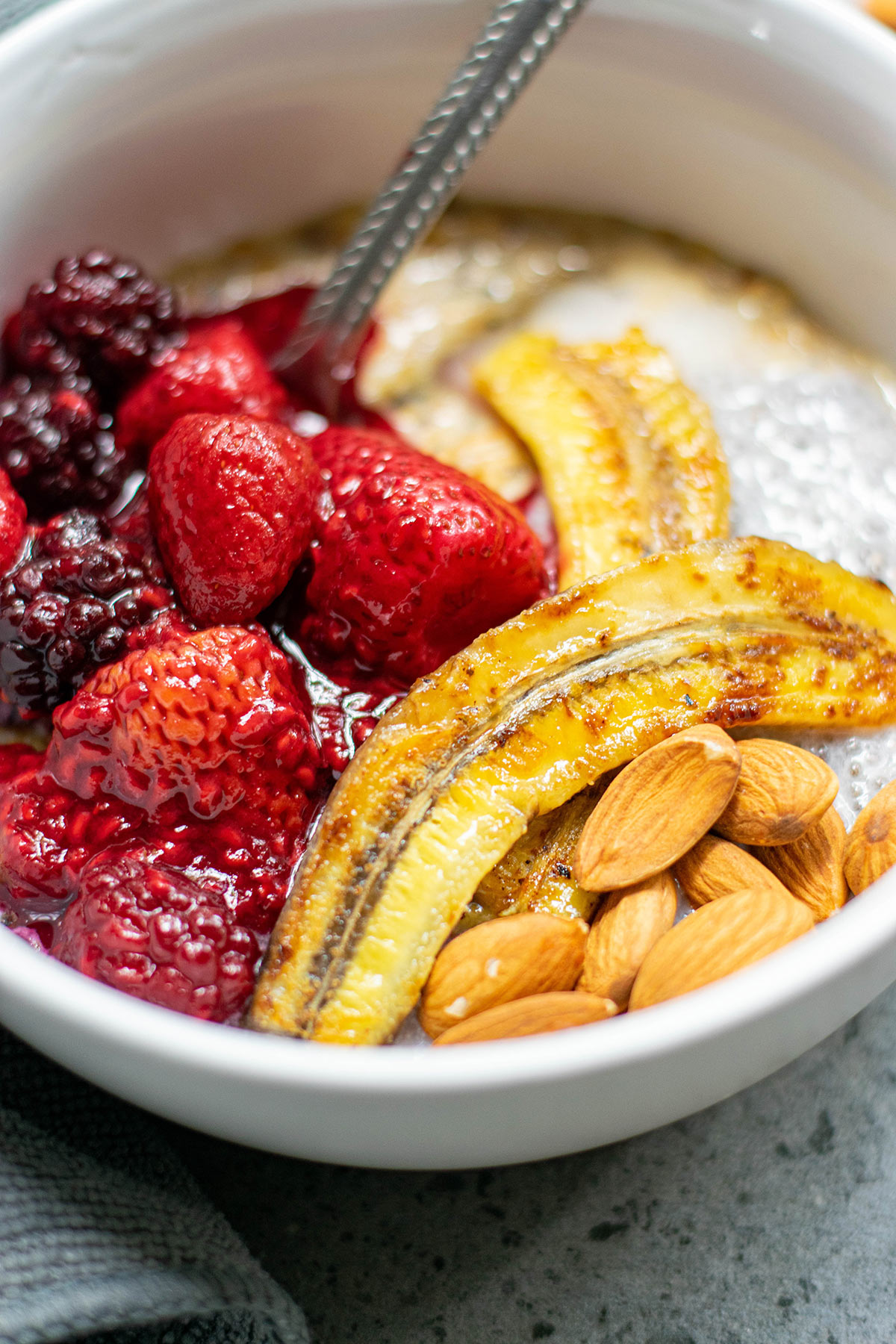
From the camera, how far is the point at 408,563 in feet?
2.71

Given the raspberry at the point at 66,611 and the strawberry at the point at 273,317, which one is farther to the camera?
the strawberry at the point at 273,317

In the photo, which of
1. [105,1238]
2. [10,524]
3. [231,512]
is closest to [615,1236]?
[105,1238]

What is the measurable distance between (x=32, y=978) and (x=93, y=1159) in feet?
0.67

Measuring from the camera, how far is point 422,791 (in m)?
0.76

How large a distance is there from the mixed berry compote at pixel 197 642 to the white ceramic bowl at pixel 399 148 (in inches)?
4.3

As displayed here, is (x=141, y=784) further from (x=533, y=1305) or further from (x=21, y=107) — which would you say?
(x=21, y=107)

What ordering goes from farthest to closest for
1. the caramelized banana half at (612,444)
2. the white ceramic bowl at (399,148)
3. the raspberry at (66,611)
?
the caramelized banana half at (612,444), the raspberry at (66,611), the white ceramic bowl at (399,148)

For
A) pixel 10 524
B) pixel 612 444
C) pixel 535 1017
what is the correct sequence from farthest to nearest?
pixel 612 444
pixel 10 524
pixel 535 1017

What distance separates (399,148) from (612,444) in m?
0.42

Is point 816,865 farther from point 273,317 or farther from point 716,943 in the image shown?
point 273,317

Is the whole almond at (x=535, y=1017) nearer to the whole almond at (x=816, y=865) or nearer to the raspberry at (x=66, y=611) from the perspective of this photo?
the whole almond at (x=816, y=865)

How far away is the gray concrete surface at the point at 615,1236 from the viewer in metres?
0.77

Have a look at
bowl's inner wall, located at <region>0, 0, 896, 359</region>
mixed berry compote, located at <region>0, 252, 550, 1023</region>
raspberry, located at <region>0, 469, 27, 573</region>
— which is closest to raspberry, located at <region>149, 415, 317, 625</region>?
mixed berry compote, located at <region>0, 252, 550, 1023</region>

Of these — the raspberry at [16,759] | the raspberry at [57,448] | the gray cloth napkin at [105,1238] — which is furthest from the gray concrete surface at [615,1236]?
the raspberry at [57,448]
